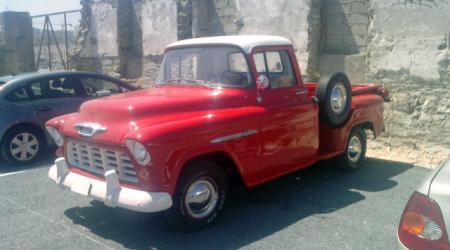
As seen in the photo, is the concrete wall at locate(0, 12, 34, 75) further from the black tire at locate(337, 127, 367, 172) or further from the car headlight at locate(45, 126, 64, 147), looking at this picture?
the black tire at locate(337, 127, 367, 172)

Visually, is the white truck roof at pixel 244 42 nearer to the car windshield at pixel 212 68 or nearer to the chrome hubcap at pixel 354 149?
the car windshield at pixel 212 68

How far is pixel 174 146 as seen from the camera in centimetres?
414

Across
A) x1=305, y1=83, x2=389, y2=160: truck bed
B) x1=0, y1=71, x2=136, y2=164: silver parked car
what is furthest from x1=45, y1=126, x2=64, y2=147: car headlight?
x1=305, y1=83, x2=389, y2=160: truck bed

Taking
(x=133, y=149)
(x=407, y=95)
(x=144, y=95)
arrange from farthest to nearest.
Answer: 1. (x=407, y=95)
2. (x=144, y=95)
3. (x=133, y=149)

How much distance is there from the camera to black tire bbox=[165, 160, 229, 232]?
436 cm

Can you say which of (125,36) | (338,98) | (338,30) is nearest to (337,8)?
(338,30)

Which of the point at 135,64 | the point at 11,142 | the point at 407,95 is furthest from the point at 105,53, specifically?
the point at 407,95

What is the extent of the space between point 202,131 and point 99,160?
3.65ft

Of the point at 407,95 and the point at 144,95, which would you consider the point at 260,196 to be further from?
the point at 407,95

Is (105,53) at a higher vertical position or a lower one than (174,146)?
higher

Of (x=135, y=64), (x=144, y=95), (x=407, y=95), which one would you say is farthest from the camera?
(x=135, y=64)

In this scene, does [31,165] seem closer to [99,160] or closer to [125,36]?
[99,160]

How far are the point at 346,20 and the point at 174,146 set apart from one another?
591cm

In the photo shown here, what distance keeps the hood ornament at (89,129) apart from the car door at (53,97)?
3.07m
